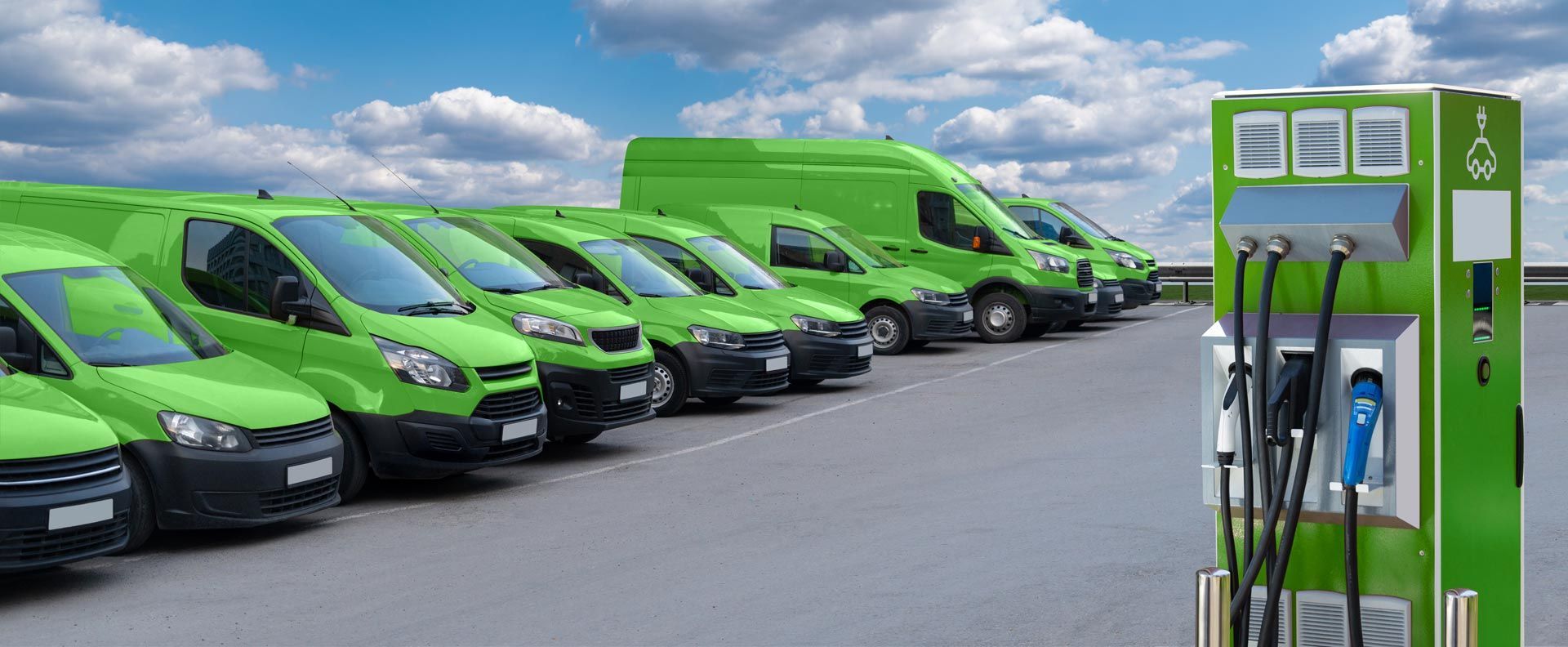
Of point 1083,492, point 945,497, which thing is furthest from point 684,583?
point 1083,492

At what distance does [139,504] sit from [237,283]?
2.46 meters

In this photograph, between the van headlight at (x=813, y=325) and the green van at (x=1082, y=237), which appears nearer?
the van headlight at (x=813, y=325)

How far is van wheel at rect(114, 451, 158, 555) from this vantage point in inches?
324

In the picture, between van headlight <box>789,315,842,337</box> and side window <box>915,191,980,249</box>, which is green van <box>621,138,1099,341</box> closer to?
side window <box>915,191,980,249</box>

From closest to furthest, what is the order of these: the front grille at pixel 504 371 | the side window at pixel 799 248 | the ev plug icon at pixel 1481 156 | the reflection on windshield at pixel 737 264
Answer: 1. the ev plug icon at pixel 1481 156
2. the front grille at pixel 504 371
3. the reflection on windshield at pixel 737 264
4. the side window at pixel 799 248

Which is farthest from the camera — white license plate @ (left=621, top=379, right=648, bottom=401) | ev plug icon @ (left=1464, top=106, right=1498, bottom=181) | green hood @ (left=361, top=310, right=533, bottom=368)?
white license plate @ (left=621, top=379, right=648, bottom=401)

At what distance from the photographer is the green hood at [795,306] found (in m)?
16.2

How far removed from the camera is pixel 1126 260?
28391 mm

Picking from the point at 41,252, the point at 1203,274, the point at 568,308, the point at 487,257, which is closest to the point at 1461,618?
the point at 41,252

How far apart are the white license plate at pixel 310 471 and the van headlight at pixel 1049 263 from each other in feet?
51.4

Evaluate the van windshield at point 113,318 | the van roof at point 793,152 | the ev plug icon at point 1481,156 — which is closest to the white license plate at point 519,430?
the van windshield at point 113,318

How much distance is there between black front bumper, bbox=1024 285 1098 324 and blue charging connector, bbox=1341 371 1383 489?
19190 millimetres

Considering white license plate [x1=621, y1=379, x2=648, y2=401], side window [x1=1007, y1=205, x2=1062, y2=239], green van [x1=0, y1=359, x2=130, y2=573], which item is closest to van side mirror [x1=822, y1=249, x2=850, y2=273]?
white license plate [x1=621, y1=379, x2=648, y2=401]

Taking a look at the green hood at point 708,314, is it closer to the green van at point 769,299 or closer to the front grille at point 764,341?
the front grille at point 764,341
